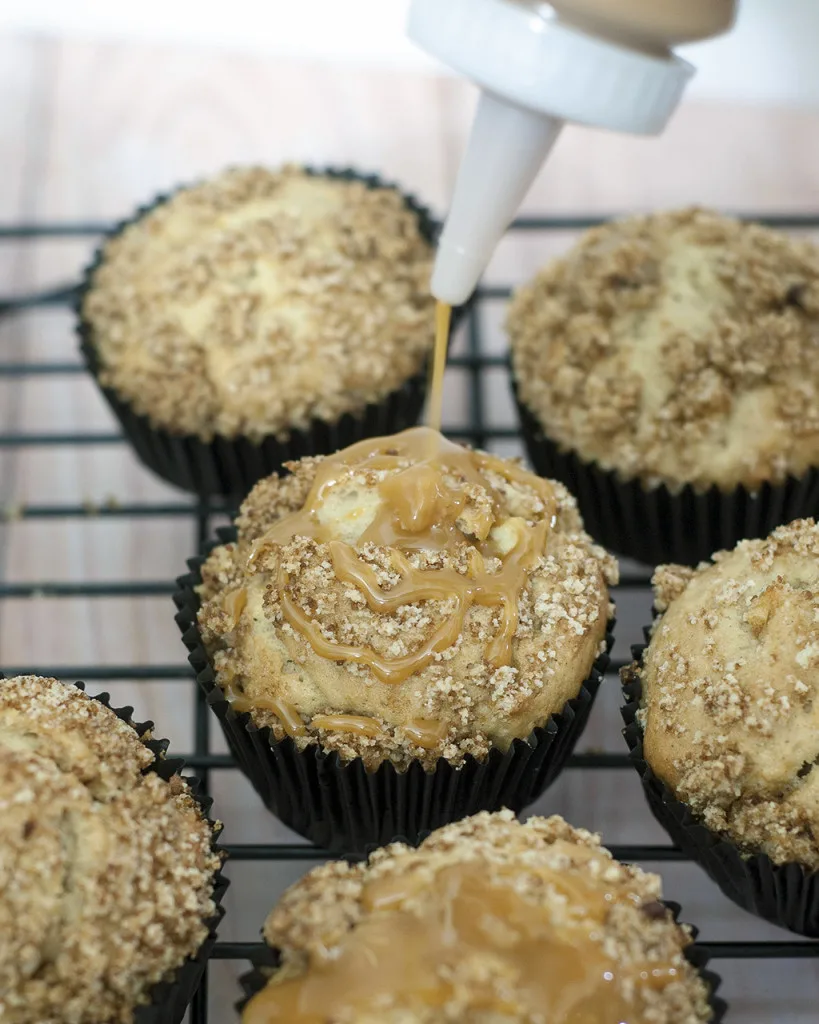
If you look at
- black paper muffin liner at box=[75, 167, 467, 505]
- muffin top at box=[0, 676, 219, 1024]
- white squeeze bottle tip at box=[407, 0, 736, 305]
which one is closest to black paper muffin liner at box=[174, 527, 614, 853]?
muffin top at box=[0, 676, 219, 1024]

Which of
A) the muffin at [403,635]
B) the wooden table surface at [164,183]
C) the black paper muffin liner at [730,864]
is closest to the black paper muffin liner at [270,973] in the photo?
the black paper muffin liner at [730,864]

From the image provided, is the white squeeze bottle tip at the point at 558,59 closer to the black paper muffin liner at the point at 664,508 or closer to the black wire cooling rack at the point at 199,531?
the black paper muffin liner at the point at 664,508

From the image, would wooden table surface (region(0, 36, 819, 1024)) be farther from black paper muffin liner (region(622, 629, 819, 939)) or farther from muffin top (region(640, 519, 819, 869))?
muffin top (region(640, 519, 819, 869))

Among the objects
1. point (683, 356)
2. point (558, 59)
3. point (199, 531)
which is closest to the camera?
point (558, 59)

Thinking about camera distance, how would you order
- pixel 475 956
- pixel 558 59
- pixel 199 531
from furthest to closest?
pixel 199 531
pixel 558 59
pixel 475 956

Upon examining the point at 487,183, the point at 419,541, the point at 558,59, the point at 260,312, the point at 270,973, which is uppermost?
the point at 558,59

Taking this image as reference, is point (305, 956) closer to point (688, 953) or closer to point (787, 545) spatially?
point (688, 953)

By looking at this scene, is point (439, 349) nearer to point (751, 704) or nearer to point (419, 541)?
point (419, 541)

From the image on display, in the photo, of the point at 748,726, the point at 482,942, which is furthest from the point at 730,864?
the point at 482,942
